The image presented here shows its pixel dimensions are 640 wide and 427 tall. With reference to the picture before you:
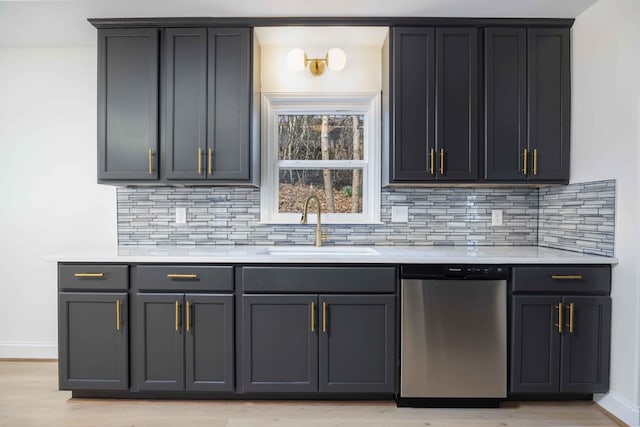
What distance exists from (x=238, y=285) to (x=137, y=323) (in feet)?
2.08

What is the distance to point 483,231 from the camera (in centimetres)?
283

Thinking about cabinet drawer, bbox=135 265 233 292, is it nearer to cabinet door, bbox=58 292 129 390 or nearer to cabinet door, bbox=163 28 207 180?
cabinet door, bbox=58 292 129 390

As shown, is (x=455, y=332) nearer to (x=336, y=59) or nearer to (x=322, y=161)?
(x=322, y=161)

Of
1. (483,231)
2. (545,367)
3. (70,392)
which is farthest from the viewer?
(483,231)

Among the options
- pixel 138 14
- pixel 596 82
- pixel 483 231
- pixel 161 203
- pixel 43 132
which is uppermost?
pixel 138 14

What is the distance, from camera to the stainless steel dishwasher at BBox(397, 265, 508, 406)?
7.06 feet

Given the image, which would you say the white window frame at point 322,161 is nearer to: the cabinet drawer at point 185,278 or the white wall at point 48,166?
the cabinet drawer at point 185,278

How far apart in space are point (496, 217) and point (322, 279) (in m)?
1.51

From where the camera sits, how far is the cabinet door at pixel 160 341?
220 centimetres

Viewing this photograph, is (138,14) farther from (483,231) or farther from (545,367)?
(545,367)

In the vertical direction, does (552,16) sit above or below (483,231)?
above

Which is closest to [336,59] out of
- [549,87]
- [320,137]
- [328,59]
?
[328,59]

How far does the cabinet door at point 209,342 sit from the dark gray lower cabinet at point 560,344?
1657 mm

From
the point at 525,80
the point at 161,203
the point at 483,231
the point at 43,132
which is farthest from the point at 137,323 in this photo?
the point at 525,80
